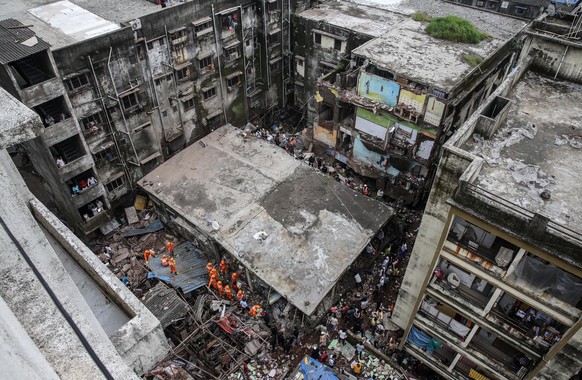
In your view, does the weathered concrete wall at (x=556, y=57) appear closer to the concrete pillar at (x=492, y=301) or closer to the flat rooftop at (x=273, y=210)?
the flat rooftop at (x=273, y=210)

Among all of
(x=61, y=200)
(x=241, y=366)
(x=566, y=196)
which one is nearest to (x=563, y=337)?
(x=566, y=196)

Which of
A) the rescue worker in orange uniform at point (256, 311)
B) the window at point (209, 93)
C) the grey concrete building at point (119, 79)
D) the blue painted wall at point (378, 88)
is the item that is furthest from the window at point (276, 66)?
the rescue worker in orange uniform at point (256, 311)

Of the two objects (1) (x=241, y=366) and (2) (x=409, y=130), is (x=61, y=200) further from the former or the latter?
(2) (x=409, y=130)

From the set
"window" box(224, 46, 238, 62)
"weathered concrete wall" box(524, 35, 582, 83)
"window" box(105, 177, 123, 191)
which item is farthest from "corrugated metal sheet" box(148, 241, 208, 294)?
"weathered concrete wall" box(524, 35, 582, 83)

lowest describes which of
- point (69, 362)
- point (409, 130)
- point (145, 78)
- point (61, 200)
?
point (61, 200)

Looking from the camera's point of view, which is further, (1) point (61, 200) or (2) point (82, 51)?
(1) point (61, 200)

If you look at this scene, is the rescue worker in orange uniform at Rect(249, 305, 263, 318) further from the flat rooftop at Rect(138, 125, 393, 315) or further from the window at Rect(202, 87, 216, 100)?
the window at Rect(202, 87, 216, 100)

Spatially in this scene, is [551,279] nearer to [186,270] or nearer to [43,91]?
[186,270]
